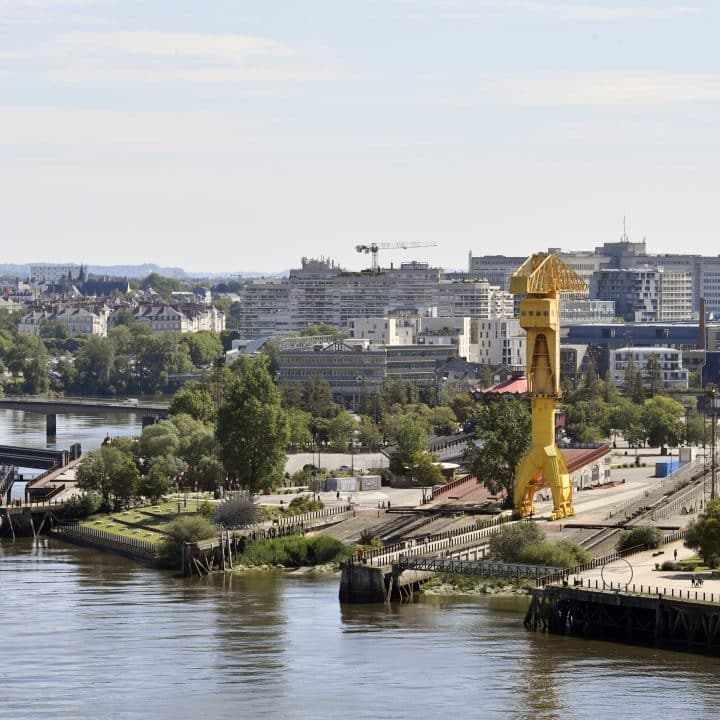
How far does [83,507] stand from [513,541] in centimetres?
2960

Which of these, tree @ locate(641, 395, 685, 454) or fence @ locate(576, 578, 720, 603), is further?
tree @ locate(641, 395, 685, 454)

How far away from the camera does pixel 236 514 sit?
290ft

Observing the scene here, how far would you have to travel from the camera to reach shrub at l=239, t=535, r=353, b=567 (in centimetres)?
8394

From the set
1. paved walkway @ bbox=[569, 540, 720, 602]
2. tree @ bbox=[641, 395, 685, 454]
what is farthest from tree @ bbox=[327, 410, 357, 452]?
paved walkway @ bbox=[569, 540, 720, 602]

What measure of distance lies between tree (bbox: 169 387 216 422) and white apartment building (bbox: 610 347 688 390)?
5154 centimetres

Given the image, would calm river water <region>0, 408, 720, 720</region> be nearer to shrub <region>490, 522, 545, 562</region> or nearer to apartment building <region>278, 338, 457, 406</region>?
shrub <region>490, 522, 545, 562</region>

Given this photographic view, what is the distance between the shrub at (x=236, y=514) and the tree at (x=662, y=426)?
1513 inches

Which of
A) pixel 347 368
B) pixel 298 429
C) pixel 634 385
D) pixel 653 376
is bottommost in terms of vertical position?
pixel 298 429

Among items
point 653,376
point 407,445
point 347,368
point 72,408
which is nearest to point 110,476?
point 407,445

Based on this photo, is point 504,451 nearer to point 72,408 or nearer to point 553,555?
point 553,555

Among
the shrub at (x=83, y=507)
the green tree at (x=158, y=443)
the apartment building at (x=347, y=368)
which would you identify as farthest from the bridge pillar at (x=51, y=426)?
the shrub at (x=83, y=507)

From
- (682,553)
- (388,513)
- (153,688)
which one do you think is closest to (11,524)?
(388,513)

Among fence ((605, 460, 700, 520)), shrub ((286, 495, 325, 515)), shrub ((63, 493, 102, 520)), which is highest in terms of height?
fence ((605, 460, 700, 520))

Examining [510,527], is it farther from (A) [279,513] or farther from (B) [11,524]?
(B) [11,524]
